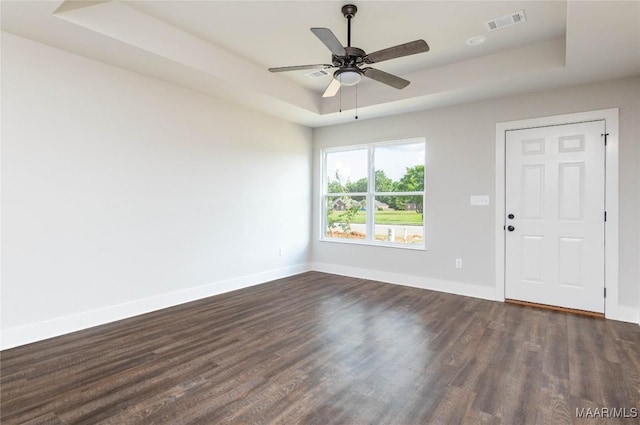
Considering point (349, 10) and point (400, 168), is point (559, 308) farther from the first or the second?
point (349, 10)

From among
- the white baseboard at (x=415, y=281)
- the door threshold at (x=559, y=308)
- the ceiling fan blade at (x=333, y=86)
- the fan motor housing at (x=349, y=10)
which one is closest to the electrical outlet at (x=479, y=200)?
the white baseboard at (x=415, y=281)

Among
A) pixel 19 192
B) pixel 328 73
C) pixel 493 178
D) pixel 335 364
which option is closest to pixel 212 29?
pixel 328 73

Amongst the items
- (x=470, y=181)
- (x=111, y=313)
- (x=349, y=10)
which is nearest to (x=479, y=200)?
(x=470, y=181)

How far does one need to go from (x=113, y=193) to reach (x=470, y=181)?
4.40m

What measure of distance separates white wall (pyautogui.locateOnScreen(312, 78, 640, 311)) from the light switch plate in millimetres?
46

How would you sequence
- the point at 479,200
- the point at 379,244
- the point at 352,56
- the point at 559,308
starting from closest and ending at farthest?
the point at 352,56, the point at 559,308, the point at 479,200, the point at 379,244

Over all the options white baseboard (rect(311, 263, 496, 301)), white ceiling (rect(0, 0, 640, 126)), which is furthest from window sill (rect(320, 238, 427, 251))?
white ceiling (rect(0, 0, 640, 126))

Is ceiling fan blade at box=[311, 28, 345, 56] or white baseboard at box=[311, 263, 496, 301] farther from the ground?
ceiling fan blade at box=[311, 28, 345, 56]

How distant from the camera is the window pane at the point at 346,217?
572 cm

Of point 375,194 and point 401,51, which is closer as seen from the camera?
point 401,51

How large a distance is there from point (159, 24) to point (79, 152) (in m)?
1.46

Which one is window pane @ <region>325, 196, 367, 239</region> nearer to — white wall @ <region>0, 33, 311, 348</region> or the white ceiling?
white wall @ <region>0, 33, 311, 348</region>

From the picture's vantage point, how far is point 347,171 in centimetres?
588

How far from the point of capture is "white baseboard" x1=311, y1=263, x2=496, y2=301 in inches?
174
